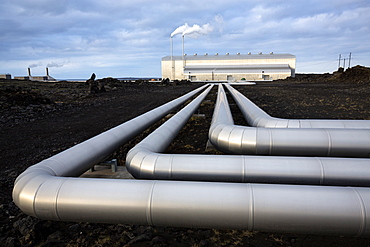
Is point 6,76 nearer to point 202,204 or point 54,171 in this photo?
point 54,171

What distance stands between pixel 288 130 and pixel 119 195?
365 cm

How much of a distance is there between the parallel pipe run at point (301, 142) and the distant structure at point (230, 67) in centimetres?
6343

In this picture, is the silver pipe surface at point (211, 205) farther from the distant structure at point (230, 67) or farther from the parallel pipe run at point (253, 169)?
the distant structure at point (230, 67)

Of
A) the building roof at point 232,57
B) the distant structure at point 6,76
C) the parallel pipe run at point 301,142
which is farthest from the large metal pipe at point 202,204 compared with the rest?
the distant structure at point 6,76

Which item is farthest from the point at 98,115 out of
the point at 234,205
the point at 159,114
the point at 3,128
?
the point at 234,205

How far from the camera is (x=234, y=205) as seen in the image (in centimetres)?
272

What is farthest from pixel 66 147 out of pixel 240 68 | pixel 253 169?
pixel 240 68

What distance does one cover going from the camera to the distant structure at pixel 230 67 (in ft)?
217

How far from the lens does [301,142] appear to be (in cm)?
468

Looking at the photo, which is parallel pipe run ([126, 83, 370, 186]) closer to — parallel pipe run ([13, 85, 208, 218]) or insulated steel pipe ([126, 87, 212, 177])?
insulated steel pipe ([126, 87, 212, 177])

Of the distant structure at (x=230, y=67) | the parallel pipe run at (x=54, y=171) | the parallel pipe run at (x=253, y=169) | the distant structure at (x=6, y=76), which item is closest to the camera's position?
the parallel pipe run at (x=54, y=171)

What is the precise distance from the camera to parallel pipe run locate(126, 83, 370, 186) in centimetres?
347

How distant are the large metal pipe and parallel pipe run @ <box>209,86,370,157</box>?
1.93m

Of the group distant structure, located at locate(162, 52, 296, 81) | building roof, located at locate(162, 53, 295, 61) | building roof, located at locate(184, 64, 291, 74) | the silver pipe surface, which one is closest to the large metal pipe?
the silver pipe surface
